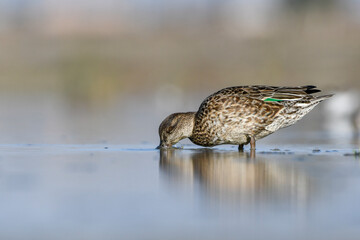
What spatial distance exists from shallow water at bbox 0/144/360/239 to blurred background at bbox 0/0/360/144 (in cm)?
281

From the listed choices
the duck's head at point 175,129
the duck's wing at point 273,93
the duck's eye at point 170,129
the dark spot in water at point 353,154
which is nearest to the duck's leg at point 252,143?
the duck's wing at point 273,93

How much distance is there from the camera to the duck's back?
364 inches

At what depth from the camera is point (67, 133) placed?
11.8m

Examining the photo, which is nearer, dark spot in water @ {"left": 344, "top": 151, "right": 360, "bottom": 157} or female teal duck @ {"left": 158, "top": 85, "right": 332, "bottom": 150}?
dark spot in water @ {"left": 344, "top": 151, "right": 360, "bottom": 157}

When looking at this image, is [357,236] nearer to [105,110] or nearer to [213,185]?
[213,185]

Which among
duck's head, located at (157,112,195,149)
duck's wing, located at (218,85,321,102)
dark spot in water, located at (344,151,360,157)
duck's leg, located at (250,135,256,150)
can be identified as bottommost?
dark spot in water, located at (344,151,360,157)

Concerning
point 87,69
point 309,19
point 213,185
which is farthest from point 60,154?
point 309,19

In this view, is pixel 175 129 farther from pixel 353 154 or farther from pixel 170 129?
pixel 353 154

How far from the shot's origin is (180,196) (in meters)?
5.66

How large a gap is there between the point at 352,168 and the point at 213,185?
1.58 m

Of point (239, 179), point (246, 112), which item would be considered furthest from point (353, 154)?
point (239, 179)

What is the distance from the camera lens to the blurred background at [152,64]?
48.3 feet

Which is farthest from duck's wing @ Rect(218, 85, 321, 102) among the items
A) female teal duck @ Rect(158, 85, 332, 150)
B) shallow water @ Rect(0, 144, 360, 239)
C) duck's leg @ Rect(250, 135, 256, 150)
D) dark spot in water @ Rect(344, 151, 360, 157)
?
dark spot in water @ Rect(344, 151, 360, 157)

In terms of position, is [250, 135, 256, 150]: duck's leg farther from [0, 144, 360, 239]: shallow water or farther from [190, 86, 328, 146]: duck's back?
[0, 144, 360, 239]: shallow water
